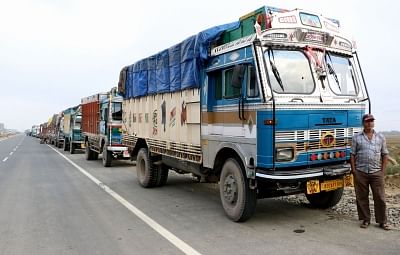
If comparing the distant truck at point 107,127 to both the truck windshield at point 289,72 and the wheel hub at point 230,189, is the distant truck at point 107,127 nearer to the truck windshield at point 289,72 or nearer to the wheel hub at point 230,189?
the wheel hub at point 230,189

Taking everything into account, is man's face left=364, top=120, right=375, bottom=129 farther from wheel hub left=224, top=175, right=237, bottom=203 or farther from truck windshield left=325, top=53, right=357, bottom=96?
wheel hub left=224, top=175, right=237, bottom=203

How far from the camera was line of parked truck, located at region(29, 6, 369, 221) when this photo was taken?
6.17 metres

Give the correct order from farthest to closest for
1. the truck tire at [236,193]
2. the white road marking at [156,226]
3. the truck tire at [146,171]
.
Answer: the truck tire at [146,171] → the truck tire at [236,193] → the white road marking at [156,226]

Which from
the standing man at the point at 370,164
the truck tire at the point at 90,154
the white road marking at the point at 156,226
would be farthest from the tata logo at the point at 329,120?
the truck tire at the point at 90,154

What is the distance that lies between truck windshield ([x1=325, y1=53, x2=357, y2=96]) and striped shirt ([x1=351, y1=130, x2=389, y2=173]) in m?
0.94

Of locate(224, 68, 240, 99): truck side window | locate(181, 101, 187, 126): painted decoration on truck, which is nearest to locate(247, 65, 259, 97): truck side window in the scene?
locate(224, 68, 240, 99): truck side window

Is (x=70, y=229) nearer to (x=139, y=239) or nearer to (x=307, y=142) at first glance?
(x=139, y=239)

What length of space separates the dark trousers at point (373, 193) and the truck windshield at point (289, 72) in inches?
63.4

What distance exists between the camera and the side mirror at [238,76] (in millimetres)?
6391

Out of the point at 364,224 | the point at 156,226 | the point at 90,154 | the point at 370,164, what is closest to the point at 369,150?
the point at 370,164

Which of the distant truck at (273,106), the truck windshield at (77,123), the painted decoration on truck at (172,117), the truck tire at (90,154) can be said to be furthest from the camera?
the truck windshield at (77,123)

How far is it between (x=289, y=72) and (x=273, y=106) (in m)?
0.85

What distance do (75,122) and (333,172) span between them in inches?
899

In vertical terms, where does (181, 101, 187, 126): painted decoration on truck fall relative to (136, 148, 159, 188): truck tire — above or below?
above
